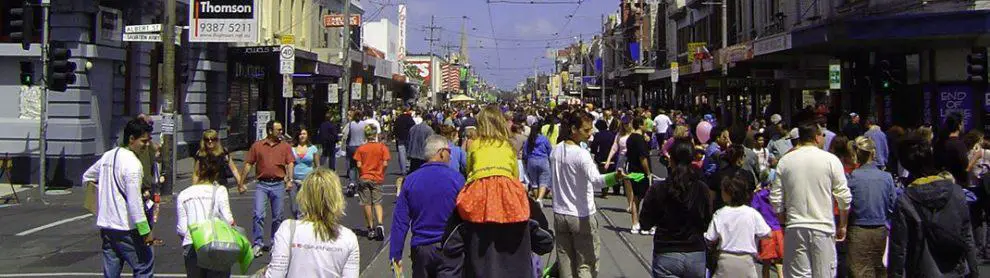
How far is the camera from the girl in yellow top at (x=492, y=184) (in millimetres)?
5574

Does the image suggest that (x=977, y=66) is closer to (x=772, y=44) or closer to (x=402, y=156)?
(x=772, y=44)

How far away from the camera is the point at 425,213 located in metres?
6.10

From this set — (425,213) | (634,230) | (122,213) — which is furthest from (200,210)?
(634,230)

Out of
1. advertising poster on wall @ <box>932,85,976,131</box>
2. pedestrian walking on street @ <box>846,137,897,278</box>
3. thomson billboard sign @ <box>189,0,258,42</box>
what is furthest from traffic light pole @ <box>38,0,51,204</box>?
advertising poster on wall @ <box>932,85,976,131</box>

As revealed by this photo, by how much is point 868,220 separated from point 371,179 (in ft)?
21.2

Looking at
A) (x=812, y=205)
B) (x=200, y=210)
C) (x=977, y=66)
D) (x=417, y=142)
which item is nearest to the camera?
(x=200, y=210)

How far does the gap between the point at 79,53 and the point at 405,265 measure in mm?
13023

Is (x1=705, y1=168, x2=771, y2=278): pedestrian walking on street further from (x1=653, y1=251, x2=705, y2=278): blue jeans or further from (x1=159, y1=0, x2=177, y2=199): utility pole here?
(x1=159, y1=0, x2=177, y2=199): utility pole

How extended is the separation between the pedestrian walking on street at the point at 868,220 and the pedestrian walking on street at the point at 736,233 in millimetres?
1143

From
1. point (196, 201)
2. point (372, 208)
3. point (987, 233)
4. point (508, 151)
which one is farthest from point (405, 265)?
point (987, 233)

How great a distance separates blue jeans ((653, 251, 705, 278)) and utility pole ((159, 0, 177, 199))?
44.6 feet

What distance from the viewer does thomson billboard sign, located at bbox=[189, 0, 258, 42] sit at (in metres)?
19.6

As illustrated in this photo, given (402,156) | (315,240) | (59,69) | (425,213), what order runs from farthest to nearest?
(402,156)
(59,69)
(425,213)
(315,240)

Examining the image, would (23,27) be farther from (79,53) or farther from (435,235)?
(435,235)
